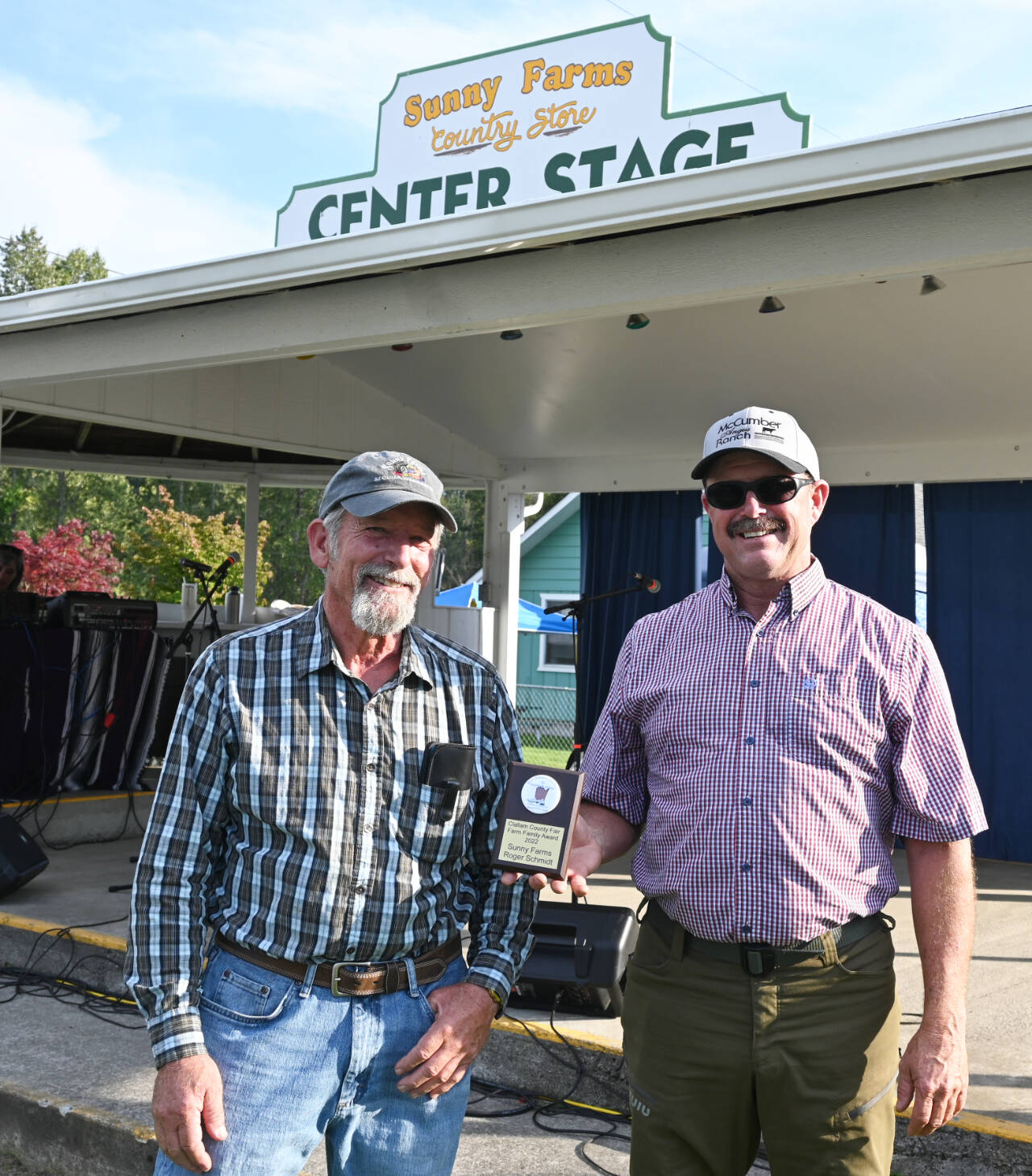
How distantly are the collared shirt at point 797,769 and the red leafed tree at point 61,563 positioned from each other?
17.8 meters

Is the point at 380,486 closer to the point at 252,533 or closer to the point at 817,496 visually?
the point at 817,496

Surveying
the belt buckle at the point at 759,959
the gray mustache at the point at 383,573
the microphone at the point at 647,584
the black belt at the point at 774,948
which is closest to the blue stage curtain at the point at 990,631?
the microphone at the point at 647,584

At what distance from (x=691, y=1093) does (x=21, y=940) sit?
4094 mm

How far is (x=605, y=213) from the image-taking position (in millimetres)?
3514

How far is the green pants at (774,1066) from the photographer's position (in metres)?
1.88

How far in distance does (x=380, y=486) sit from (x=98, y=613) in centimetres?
613

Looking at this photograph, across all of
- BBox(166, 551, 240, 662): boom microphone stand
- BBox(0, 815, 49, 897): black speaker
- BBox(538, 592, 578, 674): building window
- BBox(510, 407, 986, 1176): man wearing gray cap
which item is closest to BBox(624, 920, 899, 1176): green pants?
BBox(510, 407, 986, 1176): man wearing gray cap

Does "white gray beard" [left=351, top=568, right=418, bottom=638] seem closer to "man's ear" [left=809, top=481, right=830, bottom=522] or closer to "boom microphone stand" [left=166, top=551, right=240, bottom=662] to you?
"man's ear" [left=809, top=481, right=830, bottom=522]

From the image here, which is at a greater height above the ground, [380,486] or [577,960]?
[380,486]

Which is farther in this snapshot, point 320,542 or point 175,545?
point 175,545

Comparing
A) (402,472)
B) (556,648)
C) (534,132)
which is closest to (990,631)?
(534,132)

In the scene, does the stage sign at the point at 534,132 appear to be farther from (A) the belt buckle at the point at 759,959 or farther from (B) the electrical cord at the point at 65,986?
(A) the belt buckle at the point at 759,959

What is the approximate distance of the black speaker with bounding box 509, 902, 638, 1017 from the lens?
3.78 m

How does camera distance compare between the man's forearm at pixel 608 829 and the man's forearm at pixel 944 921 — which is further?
the man's forearm at pixel 608 829
